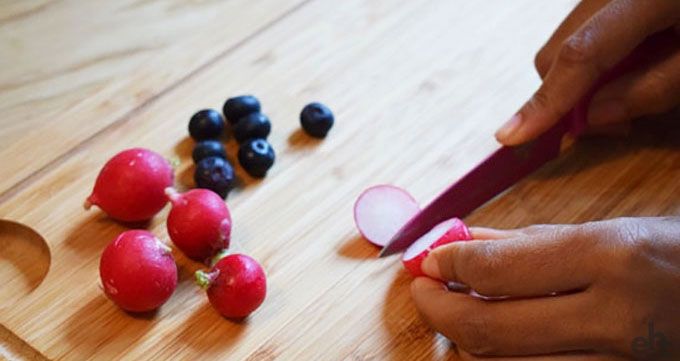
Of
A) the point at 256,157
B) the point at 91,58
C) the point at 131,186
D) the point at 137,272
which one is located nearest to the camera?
the point at 137,272

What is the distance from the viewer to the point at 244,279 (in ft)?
4.11

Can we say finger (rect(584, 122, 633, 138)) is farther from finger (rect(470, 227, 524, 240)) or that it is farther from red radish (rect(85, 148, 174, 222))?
red radish (rect(85, 148, 174, 222))

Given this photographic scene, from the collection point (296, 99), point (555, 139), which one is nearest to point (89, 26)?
point (296, 99)

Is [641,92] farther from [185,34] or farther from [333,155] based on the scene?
[185,34]

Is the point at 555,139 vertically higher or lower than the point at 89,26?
higher

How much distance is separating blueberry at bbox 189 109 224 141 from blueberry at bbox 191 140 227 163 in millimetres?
35

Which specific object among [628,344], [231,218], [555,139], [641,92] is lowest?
[231,218]

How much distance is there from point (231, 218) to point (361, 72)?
0.47 metres

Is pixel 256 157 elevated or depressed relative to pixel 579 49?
depressed

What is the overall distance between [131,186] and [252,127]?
0.91 feet

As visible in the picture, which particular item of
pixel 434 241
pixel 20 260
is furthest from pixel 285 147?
pixel 20 260

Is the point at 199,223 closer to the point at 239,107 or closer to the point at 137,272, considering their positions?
the point at 137,272

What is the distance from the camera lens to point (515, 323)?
1.17 meters

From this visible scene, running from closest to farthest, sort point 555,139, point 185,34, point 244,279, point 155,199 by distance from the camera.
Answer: point 244,279
point 155,199
point 555,139
point 185,34
